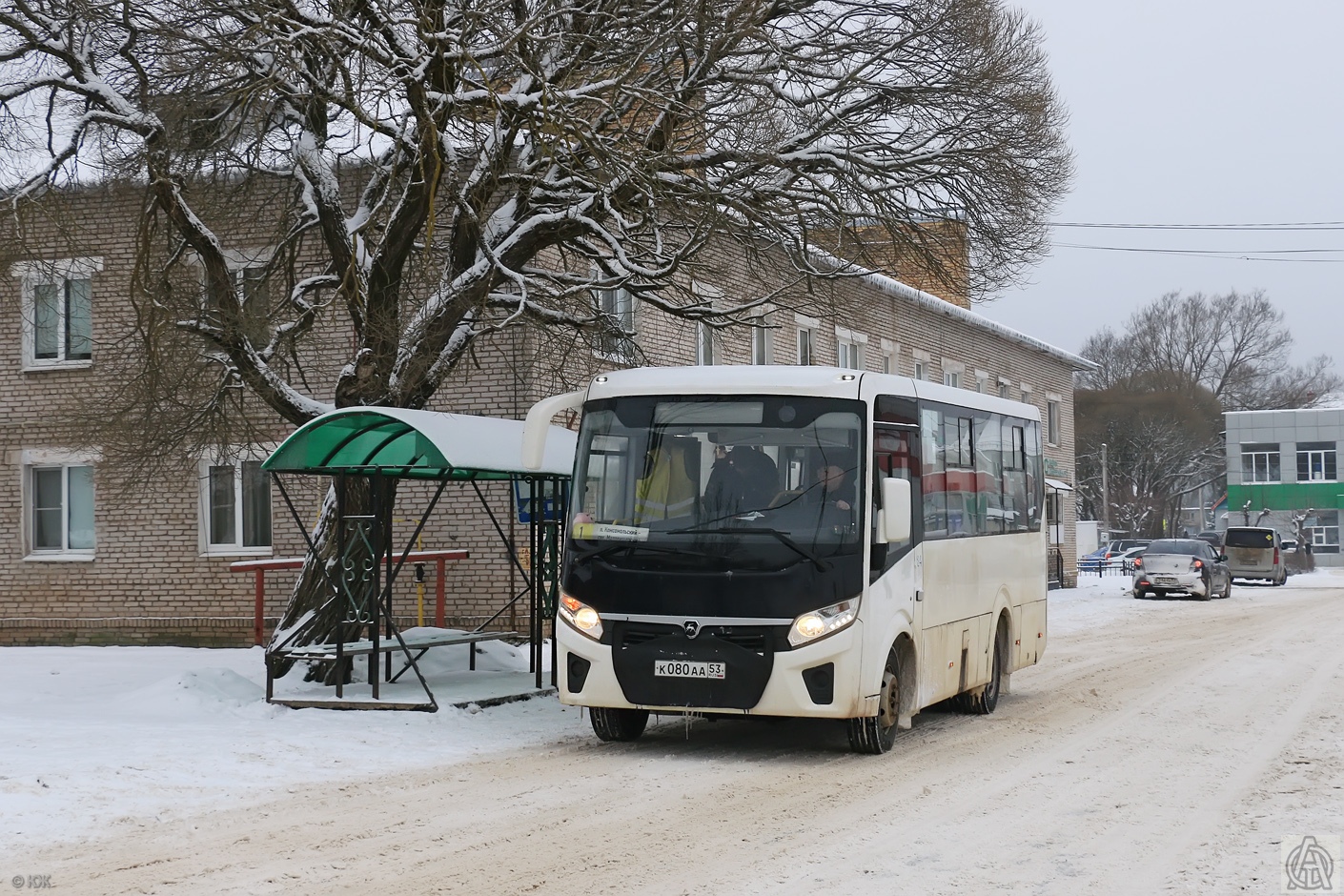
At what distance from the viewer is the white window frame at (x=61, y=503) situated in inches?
962

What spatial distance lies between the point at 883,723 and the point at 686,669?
61.5 inches

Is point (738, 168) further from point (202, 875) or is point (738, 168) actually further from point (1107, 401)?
point (1107, 401)

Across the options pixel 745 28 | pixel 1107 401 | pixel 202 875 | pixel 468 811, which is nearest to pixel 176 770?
pixel 468 811

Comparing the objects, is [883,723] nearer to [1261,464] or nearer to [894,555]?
[894,555]

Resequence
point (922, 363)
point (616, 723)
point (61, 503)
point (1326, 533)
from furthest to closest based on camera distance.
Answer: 1. point (1326, 533)
2. point (922, 363)
3. point (61, 503)
4. point (616, 723)

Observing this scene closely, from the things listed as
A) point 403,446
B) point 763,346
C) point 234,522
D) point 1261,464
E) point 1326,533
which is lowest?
point 1326,533

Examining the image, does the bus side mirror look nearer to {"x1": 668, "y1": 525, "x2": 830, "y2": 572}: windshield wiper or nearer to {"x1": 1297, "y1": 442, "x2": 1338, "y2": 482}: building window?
{"x1": 668, "y1": 525, "x2": 830, "y2": 572}: windshield wiper

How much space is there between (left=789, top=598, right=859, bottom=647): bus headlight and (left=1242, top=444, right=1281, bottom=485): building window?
287 ft

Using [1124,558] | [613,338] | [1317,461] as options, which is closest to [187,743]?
[613,338]

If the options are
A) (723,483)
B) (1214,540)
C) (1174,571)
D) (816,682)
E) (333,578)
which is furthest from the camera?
(1214,540)

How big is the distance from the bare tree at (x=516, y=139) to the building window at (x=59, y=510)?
30.6 ft

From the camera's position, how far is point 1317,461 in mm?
94250

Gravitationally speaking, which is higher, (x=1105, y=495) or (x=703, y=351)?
(x=703, y=351)

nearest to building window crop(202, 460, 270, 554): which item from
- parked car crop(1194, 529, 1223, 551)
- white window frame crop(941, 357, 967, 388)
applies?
white window frame crop(941, 357, 967, 388)
